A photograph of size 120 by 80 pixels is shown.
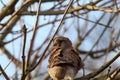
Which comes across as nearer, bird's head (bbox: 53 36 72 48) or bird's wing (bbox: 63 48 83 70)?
bird's wing (bbox: 63 48 83 70)

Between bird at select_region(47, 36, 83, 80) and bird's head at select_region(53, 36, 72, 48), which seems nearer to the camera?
bird at select_region(47, 36, 83, 80)

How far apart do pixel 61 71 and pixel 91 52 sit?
221cm

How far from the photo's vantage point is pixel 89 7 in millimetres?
4176

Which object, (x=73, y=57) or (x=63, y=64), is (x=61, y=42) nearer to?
(x=73, y=57)

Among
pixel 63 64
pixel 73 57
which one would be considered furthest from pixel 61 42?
pixel 63 64

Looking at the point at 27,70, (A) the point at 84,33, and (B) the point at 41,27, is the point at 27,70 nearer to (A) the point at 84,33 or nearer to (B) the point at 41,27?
(B) the point at 41,27

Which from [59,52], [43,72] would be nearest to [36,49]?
[43,72]

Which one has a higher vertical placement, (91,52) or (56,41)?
(56,41)

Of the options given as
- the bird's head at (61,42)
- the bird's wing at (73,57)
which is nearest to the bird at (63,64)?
the bird's wing at (73,57)

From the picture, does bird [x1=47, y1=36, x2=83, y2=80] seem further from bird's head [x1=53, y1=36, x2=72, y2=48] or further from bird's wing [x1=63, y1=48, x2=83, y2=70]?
bird's head [x1=53, y1=36, x2=72, y2=48]

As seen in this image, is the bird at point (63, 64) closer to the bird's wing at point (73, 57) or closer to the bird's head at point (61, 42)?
the bird's wing at point (73, 57)

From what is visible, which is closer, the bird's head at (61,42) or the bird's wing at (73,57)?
the bird's wing at (73,57)

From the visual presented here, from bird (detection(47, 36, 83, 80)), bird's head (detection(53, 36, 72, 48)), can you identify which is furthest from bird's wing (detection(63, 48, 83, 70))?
bird's head (detection(53, 36, 72, 48))

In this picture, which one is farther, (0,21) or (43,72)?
(43,72)
